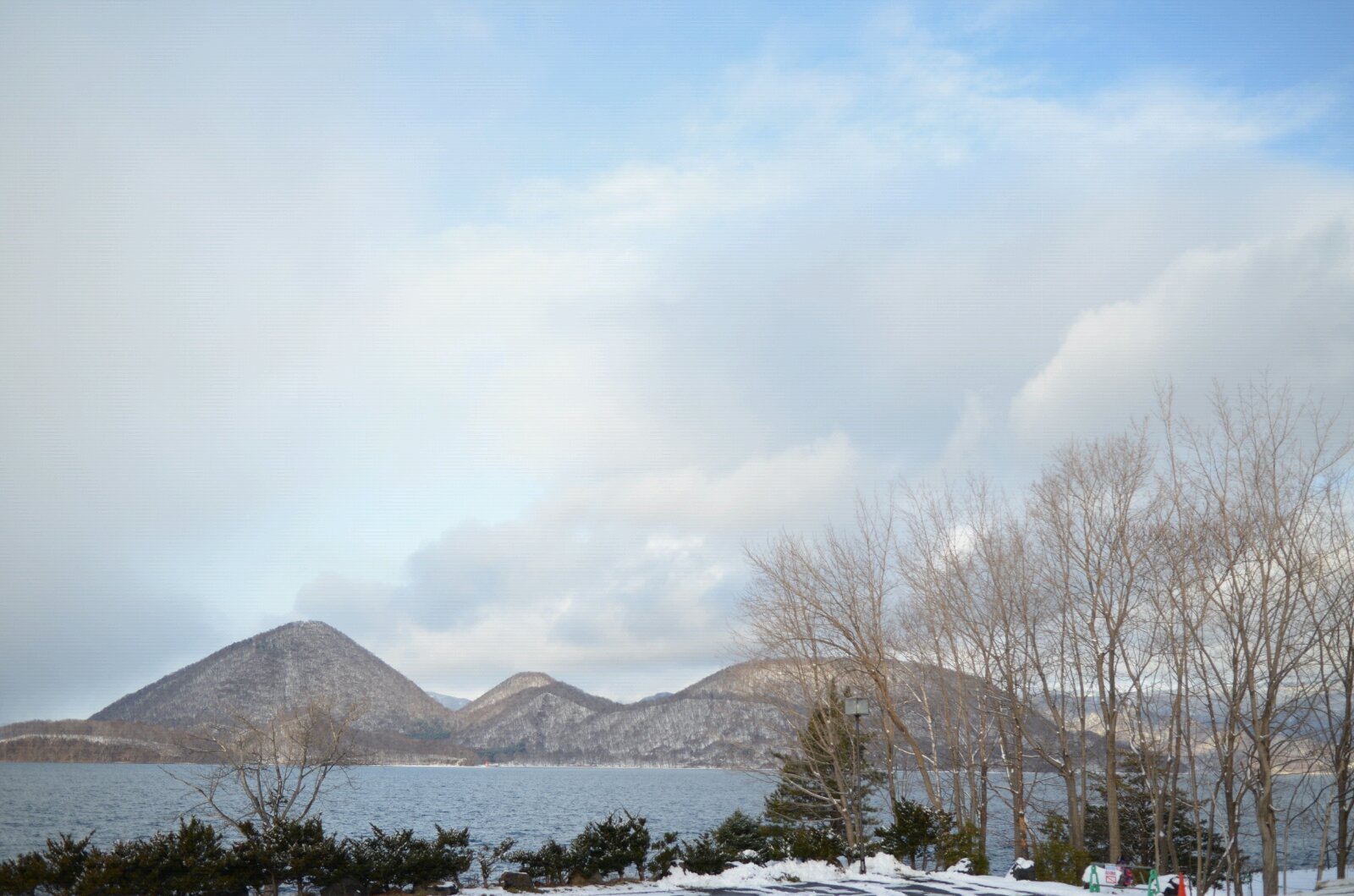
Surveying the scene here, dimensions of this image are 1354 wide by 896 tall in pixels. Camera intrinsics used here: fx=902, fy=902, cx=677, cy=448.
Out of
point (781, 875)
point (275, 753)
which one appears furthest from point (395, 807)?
point (781, 875)

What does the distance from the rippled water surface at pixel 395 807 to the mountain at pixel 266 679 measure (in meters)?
29.9

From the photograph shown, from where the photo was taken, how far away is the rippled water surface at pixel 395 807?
4953cm

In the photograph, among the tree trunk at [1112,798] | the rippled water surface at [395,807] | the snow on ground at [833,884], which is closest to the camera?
the snow on ground at [833,884]

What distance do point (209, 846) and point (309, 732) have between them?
459 cm

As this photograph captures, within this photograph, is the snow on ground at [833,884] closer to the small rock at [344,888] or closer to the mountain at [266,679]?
the small rock at [344,888]

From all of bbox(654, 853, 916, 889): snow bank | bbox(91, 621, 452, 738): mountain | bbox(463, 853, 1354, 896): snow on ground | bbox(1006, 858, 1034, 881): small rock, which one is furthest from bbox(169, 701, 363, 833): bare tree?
bbox(91, 621, 452, 738): mountain

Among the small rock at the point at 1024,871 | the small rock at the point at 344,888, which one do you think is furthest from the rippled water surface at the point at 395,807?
the small rock at the point at 1024,871

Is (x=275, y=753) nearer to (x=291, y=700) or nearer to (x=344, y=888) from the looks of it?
(x=344, y=888)

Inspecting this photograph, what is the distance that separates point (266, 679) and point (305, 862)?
547 ft

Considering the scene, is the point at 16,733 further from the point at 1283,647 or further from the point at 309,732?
the point at 1283,647

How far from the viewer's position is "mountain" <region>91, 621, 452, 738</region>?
486ft

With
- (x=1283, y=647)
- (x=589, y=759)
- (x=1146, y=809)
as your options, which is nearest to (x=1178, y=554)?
(x=1283, y=647)

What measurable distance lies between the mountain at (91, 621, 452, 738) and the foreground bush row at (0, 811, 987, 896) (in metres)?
130

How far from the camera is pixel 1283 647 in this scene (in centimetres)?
1941
